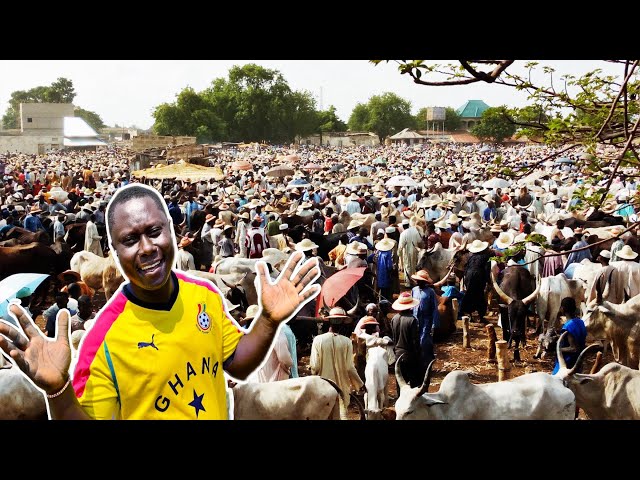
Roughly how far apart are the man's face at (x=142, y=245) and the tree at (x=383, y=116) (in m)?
12.3

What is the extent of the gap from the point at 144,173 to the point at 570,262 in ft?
38.6

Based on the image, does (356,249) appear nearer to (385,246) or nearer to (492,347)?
(385,246)

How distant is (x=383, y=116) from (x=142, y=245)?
14664mm

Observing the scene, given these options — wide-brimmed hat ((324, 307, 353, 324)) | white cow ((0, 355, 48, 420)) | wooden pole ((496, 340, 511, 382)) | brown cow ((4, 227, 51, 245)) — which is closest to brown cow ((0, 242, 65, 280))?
A: brown cow ((4, 227, 51, 245))

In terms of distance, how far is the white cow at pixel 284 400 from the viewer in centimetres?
564

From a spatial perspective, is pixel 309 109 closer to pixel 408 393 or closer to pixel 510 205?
pixel 510 205

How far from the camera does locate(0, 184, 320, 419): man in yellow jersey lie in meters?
Result: 3.52

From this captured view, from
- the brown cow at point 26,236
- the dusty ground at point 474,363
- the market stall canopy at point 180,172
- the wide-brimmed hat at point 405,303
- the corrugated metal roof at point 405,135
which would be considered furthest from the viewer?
the corrugated metal roof at point 405,135

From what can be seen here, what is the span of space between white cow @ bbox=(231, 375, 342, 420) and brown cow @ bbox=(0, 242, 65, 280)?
7166 mm

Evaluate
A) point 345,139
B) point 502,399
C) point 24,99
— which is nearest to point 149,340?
point 502,399

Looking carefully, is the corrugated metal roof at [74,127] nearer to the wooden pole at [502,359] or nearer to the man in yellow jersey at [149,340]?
the wooden pole at [502,359]

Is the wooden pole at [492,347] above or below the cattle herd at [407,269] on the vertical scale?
below

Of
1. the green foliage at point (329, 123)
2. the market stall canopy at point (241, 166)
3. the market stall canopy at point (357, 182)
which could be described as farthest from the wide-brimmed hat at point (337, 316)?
the market stall canopy at point (241, 166)
